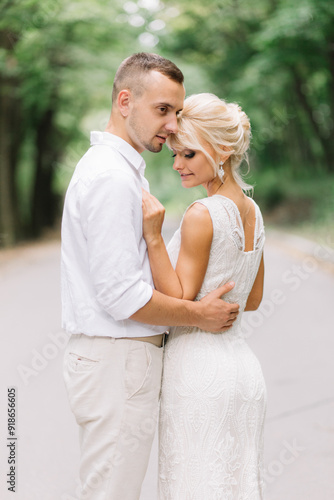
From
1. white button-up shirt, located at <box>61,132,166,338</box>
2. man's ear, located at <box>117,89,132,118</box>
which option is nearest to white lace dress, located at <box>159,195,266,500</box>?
white button-up shirt, located at <box>61,132,166,338</box>

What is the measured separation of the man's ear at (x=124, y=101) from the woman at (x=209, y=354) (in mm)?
235

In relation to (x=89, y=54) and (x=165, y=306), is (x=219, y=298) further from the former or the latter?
(x=89, y=54)

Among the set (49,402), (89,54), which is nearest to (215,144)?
(49,402)

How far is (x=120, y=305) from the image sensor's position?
236 cm

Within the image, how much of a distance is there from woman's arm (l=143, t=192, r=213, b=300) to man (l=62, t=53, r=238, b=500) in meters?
0.05

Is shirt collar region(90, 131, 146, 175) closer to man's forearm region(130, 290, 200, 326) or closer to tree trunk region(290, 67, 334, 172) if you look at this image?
man's forearm region(130, 290, 200, 326)

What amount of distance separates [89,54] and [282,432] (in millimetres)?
16698

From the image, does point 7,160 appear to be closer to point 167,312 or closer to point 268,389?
point 268,389

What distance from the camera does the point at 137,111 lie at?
2.56 meters

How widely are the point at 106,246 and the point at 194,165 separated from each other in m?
0.63

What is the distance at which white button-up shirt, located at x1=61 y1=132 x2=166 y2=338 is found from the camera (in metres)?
2.33

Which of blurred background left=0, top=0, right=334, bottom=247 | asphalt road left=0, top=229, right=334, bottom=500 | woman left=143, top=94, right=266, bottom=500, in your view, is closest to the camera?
woman left=143, top=94, right=266, bottom=500

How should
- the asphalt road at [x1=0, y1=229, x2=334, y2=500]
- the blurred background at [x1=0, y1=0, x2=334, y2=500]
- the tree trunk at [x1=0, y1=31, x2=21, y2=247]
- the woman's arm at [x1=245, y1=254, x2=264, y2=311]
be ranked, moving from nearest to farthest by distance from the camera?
the woman's arm at [x1=245, y1=254, x2=264, y2=311] < the asphalt road at [x1=0, y1=229, x2=334, y2=500] < the blurred background at [x1=0, y1=0, x2=334, y2=500] < the tree trunk at [x1=0, y1=31, x2=21, y2=247]

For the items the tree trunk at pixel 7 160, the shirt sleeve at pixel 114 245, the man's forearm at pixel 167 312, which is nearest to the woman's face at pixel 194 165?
the shirt sleeve at pixel 114 245
